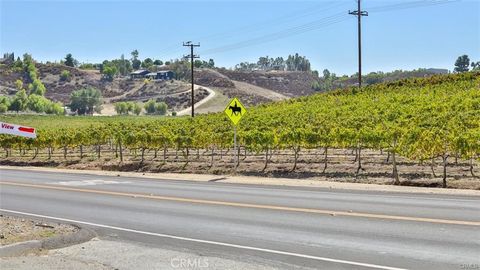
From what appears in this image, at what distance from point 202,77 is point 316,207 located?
7088 inches

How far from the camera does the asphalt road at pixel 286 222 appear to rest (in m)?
8.23

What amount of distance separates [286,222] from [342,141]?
14635 millimetres

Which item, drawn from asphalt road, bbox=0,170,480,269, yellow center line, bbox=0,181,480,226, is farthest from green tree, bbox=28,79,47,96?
asphalt road, bbox=0,170,480,269

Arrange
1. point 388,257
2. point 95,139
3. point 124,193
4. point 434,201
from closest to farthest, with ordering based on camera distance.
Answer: point 388,257 → point 434,201 → point 124,193 → point 95,139

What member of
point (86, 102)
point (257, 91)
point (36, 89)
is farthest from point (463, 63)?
point (36, 89)

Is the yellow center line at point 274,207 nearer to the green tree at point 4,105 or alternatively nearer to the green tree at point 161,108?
the green tree at point 4,105

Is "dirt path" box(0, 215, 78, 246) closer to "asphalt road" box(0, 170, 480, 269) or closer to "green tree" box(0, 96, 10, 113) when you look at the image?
"asphalt road" box(0, 170, 480, 269)

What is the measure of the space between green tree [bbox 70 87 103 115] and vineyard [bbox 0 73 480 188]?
359ft

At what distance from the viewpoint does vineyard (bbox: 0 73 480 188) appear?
21.7 m

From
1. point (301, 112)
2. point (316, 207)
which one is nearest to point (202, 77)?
point (301, 112)

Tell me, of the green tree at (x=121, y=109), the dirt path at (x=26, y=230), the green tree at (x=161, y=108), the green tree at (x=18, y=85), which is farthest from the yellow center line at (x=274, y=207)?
the green tree at (x=18, y=85)

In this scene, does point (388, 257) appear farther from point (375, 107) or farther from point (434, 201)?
point (375, 107)

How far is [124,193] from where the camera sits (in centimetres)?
1761

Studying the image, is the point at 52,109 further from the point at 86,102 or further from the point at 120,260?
the point at 120,260
